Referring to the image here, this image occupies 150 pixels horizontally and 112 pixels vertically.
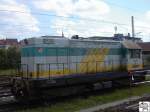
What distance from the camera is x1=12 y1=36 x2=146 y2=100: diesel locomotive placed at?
16203 millimetres

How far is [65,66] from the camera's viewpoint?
18188mm

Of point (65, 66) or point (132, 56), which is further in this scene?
point (132, 56)

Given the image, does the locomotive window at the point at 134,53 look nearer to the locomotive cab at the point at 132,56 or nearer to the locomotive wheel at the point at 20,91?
the locomotive cab at the point at 132,56

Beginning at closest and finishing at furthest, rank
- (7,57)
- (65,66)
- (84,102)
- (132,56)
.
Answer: (84,102)
(65,66)
(132,56)
(7,57)

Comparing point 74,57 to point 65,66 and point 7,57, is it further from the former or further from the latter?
point 7,57

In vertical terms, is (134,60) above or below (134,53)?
below

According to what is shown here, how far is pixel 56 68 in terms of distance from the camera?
17609 millimetres

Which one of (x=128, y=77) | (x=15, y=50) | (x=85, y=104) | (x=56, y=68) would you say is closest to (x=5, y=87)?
(x=56, y=68)

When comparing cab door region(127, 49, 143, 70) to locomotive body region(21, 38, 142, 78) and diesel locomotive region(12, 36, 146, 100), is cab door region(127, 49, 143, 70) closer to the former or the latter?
locomotive body region(21, 38, 142, 78)

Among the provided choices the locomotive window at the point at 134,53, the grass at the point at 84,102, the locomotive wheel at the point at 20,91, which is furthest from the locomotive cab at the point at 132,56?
the locomotive wheel at the point at 20,91

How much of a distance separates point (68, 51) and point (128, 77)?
5737 mm

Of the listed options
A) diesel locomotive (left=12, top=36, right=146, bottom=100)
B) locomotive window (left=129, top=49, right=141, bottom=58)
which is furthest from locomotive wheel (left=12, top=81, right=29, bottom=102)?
locomotive window (left=129, top=49, right=141, bottom=58)

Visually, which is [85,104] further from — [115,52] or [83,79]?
[115,52]

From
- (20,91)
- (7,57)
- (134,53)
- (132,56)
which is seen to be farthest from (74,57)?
(7,57)
